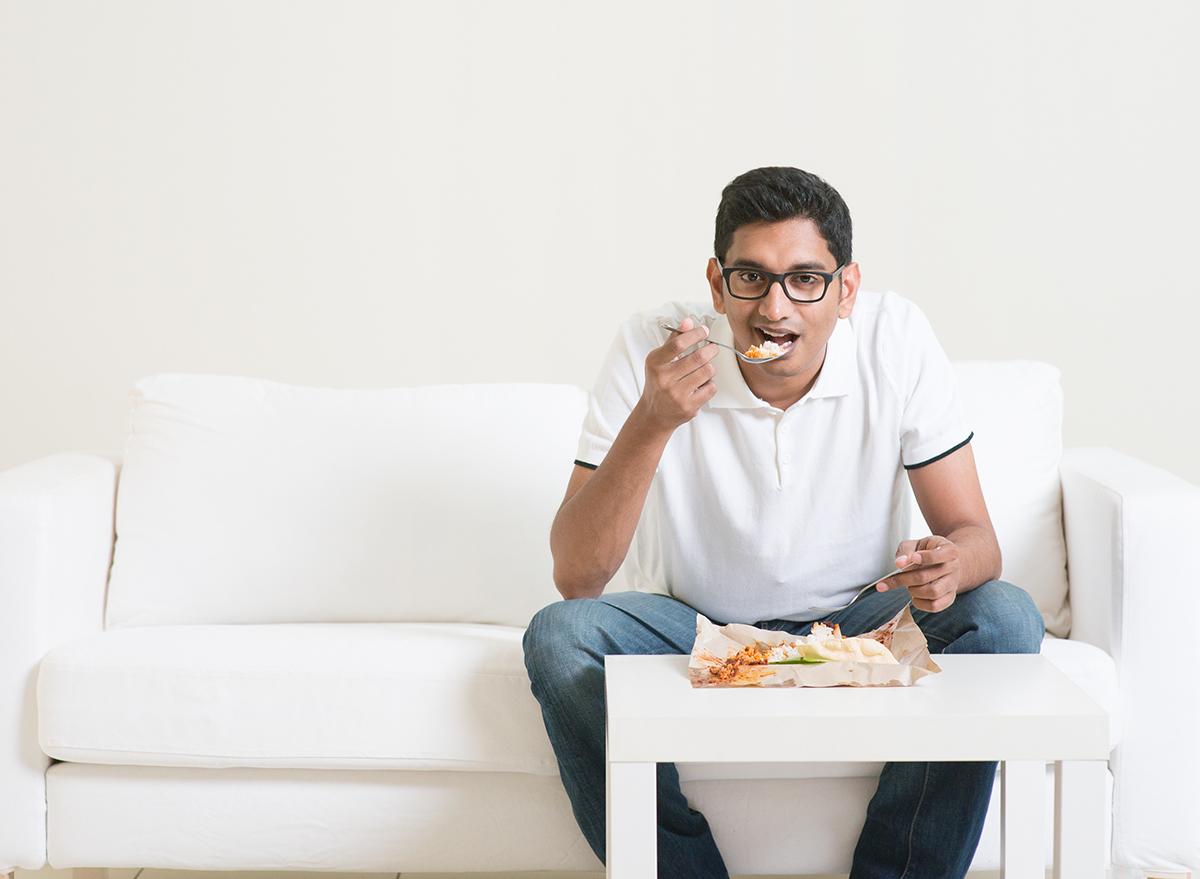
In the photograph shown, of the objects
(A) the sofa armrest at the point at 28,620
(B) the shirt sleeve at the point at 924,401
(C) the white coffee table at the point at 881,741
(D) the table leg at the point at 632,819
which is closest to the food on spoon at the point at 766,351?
(B) the shirt sleeve at the point at 924,401

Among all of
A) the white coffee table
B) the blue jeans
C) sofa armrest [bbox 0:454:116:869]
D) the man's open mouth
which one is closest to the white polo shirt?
the man's open mouth

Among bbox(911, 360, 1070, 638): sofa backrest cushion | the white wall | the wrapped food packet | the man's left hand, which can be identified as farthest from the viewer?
the white wall

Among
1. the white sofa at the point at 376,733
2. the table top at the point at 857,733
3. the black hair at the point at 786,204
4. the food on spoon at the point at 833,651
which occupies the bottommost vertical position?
the white sofa at the point at 376,733

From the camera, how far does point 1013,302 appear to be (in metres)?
2.83

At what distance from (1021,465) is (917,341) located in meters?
0.40

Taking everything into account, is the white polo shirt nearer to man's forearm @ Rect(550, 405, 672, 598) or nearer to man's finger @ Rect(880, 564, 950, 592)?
man's forearm @ Rect(550, 405, 672, 598)

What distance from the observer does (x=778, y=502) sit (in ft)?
6.21

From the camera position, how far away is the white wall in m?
2.81

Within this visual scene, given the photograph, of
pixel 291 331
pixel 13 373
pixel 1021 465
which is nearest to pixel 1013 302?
pixel 1021 465

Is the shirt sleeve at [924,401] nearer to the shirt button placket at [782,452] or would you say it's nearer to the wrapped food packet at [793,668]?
the shirt button placket at [782,452]

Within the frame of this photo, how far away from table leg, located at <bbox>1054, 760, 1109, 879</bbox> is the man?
0.23m

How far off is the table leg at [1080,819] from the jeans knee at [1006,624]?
0.30 m

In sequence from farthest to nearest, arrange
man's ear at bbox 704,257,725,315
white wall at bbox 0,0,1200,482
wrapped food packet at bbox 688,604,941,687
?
white wall at bbox 0,0,1200,482 < man's ear at bbox 704,257,725,315 < wrapped food packet at bbox 688,604,941,687

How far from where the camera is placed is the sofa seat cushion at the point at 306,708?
71.1 inches
